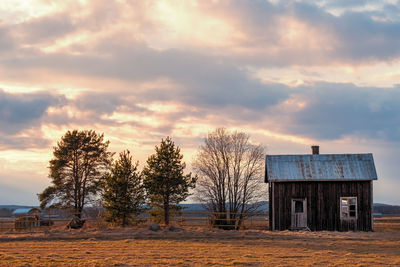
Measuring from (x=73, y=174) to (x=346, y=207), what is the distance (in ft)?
86.9

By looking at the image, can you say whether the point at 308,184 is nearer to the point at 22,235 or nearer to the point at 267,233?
the point at 267,233

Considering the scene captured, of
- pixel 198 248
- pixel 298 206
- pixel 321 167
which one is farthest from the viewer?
pixel 321 167

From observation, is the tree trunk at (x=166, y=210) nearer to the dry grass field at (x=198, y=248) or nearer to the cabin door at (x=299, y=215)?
the dry grass field at (x=198, y=248)

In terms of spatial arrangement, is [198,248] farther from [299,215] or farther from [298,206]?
[298,206]

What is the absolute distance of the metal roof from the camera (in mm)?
38250

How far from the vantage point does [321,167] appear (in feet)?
129

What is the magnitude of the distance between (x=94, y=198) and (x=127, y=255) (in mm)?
28001

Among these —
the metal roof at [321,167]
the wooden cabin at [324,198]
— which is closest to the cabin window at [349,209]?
the wooden cabin at [324,198]

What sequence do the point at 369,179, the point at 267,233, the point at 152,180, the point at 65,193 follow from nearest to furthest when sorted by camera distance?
the point at 267,233 → the point at 369,179 → the point at 152,180 → the point at 65,193

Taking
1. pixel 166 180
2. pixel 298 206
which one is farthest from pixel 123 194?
pixel 298 206

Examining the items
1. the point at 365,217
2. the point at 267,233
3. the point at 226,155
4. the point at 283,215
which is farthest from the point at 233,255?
the point at 226,155

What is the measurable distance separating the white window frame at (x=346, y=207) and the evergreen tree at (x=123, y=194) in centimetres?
1555

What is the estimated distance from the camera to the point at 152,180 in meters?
40.5

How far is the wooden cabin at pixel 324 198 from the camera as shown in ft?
124
